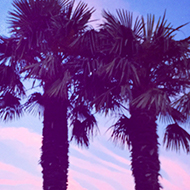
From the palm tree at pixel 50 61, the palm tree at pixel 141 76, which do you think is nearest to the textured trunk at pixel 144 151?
the palm tree at pixel 141 76

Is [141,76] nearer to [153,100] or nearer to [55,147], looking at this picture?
[153,100]

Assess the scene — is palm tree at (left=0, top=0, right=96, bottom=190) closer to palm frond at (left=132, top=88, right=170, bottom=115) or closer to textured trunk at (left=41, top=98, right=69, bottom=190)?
textured trunk at (left=41, top=98, right=69, bottom=190)

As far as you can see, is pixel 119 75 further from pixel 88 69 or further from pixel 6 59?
pixel 6 59

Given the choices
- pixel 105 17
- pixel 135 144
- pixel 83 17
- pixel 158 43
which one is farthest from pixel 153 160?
pixel 83 17

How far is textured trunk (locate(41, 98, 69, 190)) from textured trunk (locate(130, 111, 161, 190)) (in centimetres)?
235

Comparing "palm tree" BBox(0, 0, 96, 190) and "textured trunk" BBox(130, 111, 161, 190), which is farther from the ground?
"palm tree" BBox(0, 0, 96, 190)

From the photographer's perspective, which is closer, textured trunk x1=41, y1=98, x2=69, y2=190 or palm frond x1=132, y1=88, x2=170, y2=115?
palm frond x1=132, y1=88, x2=170, y2=115

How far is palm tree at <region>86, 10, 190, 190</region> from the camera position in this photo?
1123cm

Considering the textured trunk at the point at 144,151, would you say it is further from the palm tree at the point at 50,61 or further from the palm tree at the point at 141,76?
the palm tree at the point at 50,61

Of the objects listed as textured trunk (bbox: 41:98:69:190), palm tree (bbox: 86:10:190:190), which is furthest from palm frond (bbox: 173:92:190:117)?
textured trunk (bbox: 41:98:69:190)

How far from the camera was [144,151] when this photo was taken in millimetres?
11258

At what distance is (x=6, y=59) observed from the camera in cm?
1399

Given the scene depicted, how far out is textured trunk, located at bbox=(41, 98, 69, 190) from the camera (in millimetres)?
12453

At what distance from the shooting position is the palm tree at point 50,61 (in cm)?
1255
